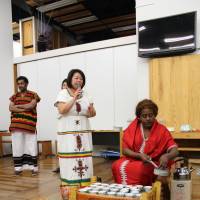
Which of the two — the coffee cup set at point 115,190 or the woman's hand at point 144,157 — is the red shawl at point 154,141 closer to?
the woman's hand at point 144,157

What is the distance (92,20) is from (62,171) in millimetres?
Result: 5543

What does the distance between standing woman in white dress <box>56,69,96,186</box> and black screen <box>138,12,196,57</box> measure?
6.60 feet

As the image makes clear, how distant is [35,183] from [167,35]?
2.68 metres

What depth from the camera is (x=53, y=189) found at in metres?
2.81

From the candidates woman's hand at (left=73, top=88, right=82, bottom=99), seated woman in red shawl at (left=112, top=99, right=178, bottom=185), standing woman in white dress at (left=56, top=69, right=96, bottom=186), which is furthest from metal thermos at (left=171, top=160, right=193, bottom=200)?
woman's hand at (left=73, top=88, right=82, bottom=99)

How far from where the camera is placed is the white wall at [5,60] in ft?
18.6

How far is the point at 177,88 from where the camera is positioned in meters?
3.88

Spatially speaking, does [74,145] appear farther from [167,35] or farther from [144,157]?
[167,35]

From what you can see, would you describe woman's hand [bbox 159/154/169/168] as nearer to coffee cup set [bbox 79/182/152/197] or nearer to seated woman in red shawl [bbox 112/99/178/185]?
seated woman in red shawl [bbox 112/99/178/185]

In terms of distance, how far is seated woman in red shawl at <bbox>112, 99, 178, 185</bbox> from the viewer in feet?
6.74

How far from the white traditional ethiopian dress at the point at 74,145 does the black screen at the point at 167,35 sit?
2.08 metres

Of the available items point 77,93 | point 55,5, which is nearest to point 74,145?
point 77,93

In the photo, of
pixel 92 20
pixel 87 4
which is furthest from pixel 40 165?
pixel 92 20

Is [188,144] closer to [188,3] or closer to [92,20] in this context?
[188,3]
